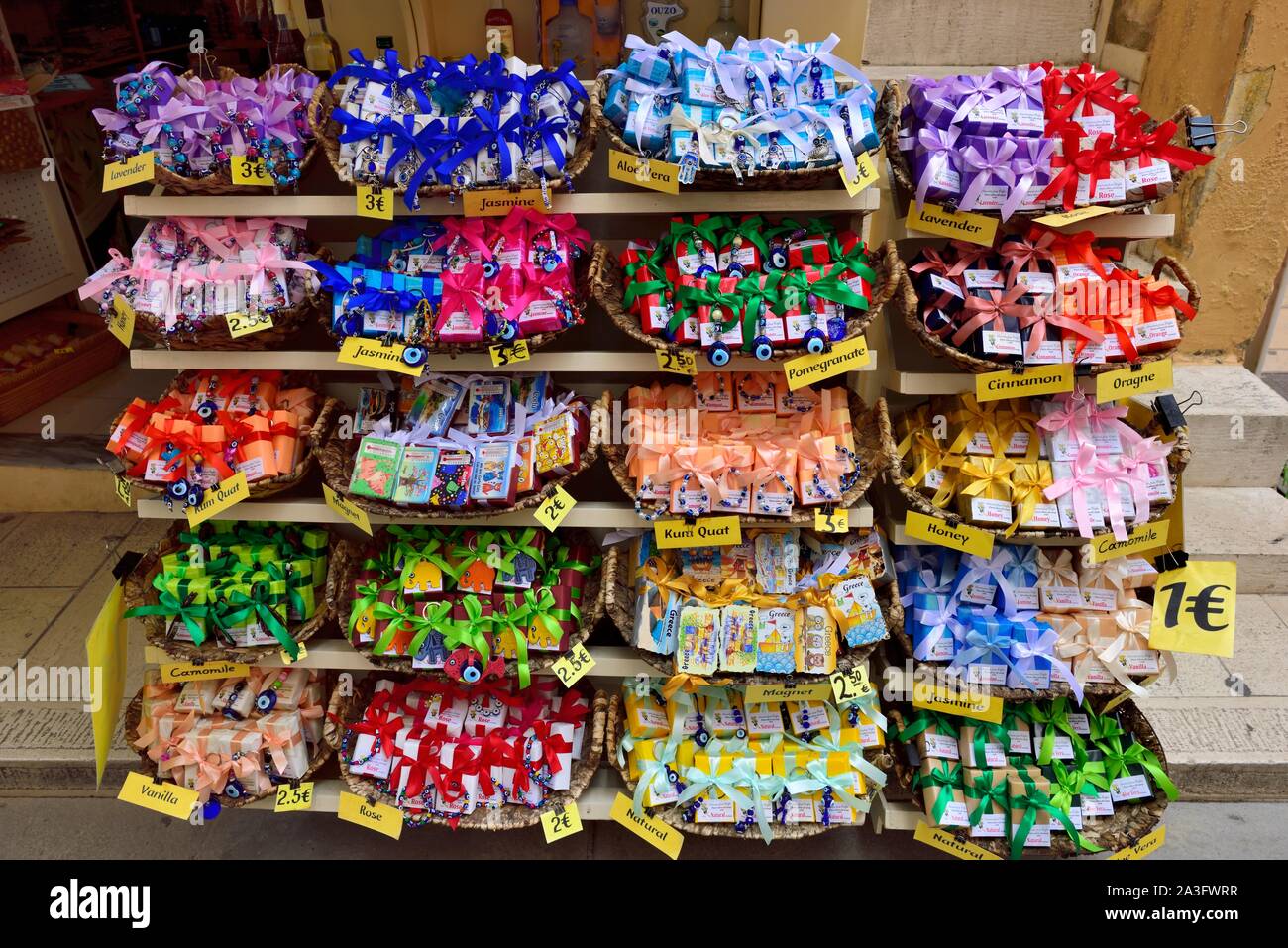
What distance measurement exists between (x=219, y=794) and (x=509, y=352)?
135 centimetres

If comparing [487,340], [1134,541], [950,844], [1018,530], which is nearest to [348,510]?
[487,340]

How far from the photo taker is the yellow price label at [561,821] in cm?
202

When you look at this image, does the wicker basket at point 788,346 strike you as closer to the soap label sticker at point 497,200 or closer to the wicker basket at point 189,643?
the soap label sticker at point 497,200

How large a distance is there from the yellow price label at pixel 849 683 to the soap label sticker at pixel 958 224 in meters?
0.97

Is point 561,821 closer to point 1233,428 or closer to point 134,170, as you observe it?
point 134,170

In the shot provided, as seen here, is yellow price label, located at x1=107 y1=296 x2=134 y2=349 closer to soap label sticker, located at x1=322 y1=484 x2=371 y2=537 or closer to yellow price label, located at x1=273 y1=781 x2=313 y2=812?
soap label sticker, located at x1=322 y1=484 x2=371 y2=537

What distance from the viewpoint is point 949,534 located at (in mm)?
1850

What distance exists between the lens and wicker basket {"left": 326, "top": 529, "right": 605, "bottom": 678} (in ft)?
6.45

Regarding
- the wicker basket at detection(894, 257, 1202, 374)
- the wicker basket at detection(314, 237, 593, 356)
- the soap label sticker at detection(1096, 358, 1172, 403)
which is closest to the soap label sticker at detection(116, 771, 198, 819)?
the wicker basket at detection(314, 237, 593, 356)

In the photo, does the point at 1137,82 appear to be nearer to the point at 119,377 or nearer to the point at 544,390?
the point at 544,390

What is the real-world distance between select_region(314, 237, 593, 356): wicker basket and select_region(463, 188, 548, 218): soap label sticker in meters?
0.19

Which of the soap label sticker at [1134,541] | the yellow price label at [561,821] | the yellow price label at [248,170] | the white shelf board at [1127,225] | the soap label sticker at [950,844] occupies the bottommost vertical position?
the yellow price label at [561,821]

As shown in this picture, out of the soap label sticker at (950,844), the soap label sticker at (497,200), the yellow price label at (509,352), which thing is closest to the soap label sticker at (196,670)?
the yellow price label at (509,352)

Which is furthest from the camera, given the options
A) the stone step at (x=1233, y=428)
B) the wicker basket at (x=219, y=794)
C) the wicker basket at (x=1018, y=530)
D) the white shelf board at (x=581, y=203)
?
the stone step at (x=1233, y=428)
